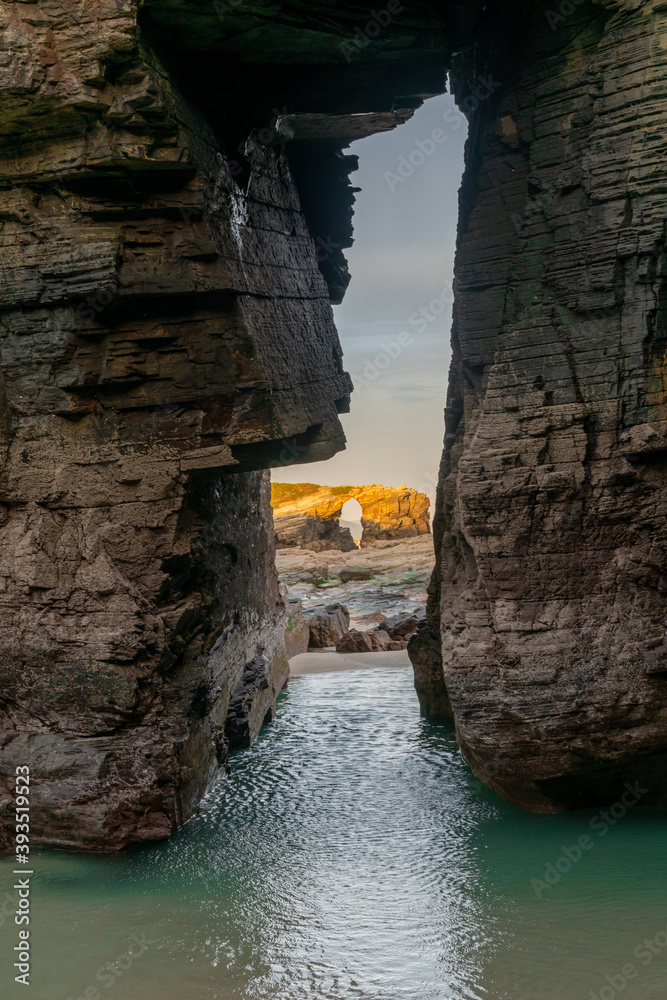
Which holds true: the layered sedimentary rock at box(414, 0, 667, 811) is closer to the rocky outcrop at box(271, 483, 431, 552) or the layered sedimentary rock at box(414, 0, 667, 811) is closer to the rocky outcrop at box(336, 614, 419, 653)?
the rocky outcrop at box(336, 614, 419, 653)

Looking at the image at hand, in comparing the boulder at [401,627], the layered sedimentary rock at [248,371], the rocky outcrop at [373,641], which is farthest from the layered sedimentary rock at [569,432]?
the boulder at [401,627]

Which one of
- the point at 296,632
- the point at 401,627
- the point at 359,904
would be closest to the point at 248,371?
the point at 359,904

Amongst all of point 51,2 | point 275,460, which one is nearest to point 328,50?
point 51,2

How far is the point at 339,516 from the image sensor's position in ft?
122

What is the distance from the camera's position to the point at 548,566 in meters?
6.32

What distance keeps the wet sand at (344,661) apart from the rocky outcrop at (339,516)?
2024 cm

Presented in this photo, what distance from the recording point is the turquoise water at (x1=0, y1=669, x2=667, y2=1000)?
4.52 m

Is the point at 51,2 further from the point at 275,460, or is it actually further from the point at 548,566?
the point at 548,566

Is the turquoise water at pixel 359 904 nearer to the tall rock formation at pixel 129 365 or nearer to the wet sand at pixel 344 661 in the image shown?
the tall rock formation at pixel 129 365

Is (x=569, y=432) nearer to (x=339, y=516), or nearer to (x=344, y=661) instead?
(x=344, y=661)

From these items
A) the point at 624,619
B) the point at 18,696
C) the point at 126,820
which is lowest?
the point at 126,820

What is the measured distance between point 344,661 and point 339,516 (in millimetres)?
23479

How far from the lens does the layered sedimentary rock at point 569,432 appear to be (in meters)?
5.92

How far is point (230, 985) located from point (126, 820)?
2.05 meters
